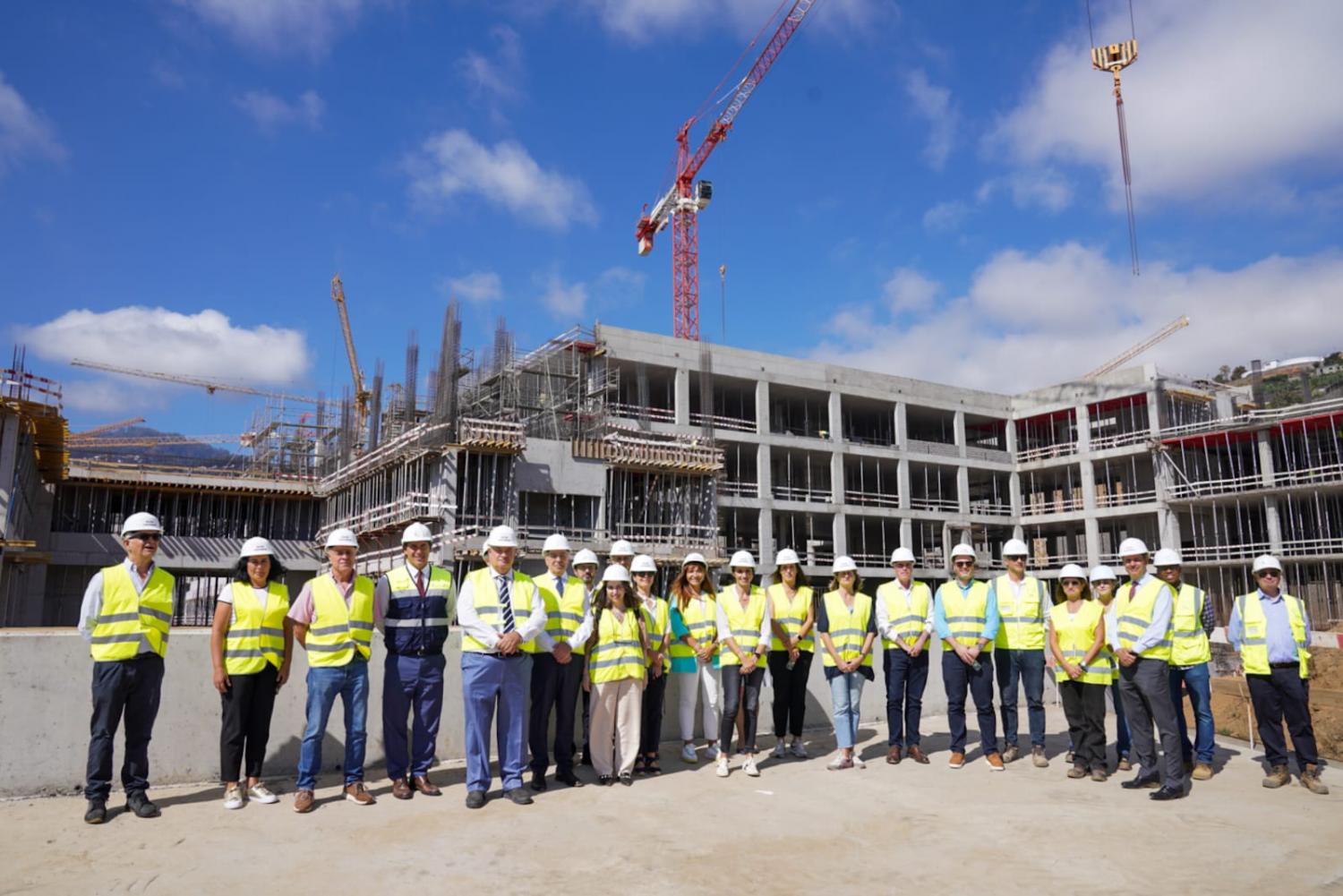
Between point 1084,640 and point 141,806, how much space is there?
22.5ft

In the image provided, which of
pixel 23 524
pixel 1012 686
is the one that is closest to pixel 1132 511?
pixel 1012 686

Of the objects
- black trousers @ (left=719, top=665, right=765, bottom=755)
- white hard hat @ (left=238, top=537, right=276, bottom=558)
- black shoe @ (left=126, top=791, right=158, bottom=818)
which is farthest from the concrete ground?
white hard hat @ (left=238, top=537, right=276, bottom=558)

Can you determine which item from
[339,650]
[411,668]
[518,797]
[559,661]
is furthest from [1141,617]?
[339,650]

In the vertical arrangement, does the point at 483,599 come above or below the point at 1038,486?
below

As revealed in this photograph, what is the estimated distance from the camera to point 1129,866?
464 centimetres

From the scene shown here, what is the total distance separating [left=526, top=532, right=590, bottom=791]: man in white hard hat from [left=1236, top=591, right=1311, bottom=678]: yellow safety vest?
5.10 metres

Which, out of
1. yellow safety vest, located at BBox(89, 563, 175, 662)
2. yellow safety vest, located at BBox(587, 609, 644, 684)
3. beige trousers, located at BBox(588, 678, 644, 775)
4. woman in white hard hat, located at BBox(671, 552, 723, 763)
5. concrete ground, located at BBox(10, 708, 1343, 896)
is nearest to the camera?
concrete ground, located at BBox(10, 708, 1343, 896)

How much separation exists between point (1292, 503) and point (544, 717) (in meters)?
39.2

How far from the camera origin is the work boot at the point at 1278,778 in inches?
259

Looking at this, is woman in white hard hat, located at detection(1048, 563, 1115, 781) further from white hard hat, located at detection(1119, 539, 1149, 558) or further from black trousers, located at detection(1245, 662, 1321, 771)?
black trousers, located at detection(1245, 662, 1321, 771)

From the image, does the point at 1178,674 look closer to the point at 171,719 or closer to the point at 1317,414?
the point at 171,719

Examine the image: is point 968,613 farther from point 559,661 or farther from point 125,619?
A: point 125,619

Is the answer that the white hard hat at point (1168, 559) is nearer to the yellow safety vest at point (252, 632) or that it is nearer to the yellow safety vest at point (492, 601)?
the yellow safety vest at point (492, 601)

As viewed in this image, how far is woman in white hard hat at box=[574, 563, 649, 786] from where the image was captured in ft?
22.0
